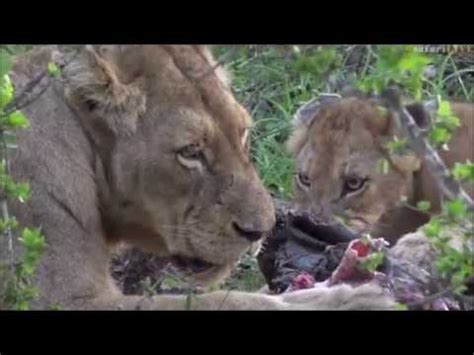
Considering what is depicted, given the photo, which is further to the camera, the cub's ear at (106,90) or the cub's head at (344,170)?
the cub's head at (344,170)

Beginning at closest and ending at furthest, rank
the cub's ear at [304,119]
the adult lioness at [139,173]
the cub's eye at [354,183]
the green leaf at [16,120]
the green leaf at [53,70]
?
the green leaf at [16,120], the green leaf at [53,70], the adult lioness at [139,173], the cub's ear at [304,119], the cub's eye at [354,183]

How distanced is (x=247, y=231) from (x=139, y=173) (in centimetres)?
25

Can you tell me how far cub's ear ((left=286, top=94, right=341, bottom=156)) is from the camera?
308 cm

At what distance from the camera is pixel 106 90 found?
9.05 ft

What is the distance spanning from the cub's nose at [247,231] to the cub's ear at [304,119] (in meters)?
0.37

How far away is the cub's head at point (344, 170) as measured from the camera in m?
3.16

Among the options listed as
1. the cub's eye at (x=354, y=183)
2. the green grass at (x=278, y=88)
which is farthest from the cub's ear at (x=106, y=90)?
the cub's eye at (x=354, y=183)

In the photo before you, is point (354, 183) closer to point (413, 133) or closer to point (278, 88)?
point (278, 88)

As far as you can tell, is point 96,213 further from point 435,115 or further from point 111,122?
point 435,115

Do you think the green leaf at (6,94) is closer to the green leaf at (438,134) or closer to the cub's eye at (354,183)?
the green leaf at (438,134)

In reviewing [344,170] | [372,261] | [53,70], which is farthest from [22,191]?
[344,170]

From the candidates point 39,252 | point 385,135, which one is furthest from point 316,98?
point 39,252

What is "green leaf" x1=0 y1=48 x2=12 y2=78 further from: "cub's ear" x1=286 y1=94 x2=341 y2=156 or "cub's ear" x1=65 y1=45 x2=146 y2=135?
"cub's ear" x1=286 y1=94 x2=341 y2=156

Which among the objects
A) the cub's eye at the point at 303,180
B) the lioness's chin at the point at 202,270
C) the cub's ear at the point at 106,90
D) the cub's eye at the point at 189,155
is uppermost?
the cub's ear at the point at 106,90
